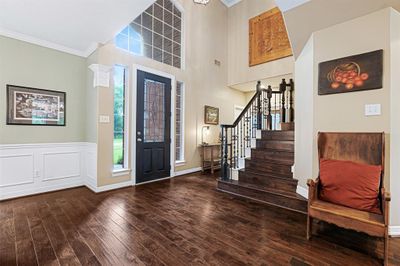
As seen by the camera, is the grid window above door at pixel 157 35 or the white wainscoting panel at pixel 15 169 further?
the grid window above door at pixel 157 35

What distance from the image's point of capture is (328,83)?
2525mm

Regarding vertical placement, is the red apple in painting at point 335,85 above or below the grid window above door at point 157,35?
below

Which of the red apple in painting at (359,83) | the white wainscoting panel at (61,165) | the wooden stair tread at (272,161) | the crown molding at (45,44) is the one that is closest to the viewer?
the red apple in painting at (359,83)

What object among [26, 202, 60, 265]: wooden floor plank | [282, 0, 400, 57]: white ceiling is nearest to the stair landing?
[282, 0, 400, 57]: white ceiling

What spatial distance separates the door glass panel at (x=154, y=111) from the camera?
4.40 metres

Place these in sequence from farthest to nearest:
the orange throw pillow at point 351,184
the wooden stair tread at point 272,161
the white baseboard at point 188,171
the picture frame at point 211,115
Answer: the picture frame at point 211,115 → the white baseboard at point 188,171 → the wooden stair tread at point 272,161 → the orange throw pillow at point 351,184

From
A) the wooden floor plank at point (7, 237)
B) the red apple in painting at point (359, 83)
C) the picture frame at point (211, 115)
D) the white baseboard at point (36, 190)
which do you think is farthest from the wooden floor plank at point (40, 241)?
the picture frame at point (211, 115)

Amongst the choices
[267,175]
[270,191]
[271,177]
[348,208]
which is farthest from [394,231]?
[267,175]

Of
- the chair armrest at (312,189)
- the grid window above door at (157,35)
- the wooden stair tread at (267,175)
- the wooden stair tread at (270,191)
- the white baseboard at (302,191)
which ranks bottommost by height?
the wooden stair tread at (270,191)

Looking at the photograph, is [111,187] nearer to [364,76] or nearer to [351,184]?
[351,184]

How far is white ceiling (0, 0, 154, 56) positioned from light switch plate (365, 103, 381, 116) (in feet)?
10.1

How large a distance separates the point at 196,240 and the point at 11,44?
4.18 m

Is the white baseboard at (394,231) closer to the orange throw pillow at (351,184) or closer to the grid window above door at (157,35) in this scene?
the orange throw pillow at (351,184)

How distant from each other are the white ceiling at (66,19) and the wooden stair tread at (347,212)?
331 centimetres
